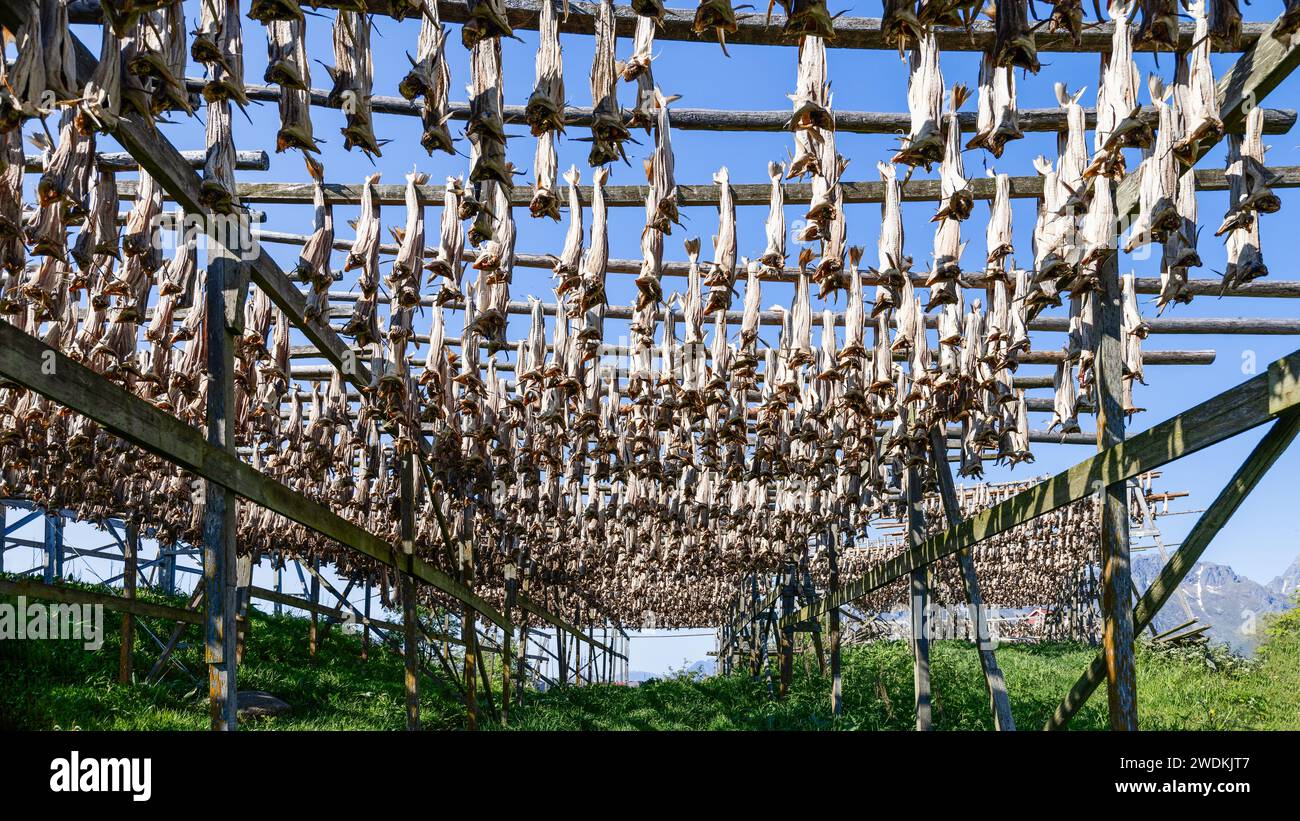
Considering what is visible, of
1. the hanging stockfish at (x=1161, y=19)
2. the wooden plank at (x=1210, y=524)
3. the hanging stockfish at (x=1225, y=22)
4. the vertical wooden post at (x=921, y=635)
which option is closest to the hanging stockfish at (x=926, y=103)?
the hanging stockfish at (x=1161, y=19)

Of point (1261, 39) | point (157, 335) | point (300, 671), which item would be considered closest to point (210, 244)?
point (157, 335)

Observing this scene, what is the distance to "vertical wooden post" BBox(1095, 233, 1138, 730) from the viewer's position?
4898 millimetres

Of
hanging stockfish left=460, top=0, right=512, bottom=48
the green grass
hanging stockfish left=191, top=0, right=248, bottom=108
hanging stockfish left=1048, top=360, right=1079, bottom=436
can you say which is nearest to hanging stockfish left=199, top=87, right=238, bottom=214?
hanging stockfish left=191, top=0, right=248, bottom=108

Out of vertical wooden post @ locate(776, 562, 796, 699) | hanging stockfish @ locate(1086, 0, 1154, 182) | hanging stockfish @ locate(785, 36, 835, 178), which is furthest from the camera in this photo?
vertical wooden post @ locate(776, 562, 796, 699)

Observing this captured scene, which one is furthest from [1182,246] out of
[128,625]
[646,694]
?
[646,694]

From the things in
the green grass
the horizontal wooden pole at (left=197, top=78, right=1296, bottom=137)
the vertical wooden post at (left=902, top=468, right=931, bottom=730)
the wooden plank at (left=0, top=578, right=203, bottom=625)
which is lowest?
the green grass

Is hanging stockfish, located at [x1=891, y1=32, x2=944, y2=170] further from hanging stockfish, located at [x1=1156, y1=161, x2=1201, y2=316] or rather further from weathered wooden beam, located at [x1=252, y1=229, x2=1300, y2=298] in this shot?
weathered wooden beam, located at [x1=252, y1=229, x2=1300, y2=298]

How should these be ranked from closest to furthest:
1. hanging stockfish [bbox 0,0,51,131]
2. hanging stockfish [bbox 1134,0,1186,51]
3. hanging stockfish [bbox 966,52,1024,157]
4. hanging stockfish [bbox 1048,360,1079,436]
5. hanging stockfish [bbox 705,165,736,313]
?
hanging stockfish [bbox 0,0,51,131] < hanging stockfish [bbox 1134,0,1186,51] < hanging stockfish [bbox 966,52,1024,157] < hanging stockfish [bbox 705,165,736,313] < hanging stockfish [bbox 1048,360,1079,436]

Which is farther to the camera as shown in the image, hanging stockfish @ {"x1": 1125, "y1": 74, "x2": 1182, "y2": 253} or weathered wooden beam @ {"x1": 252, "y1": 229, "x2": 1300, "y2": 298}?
weathered wooden beam @ {"x1": 252, "y1": 229, "x2": 1300, "y2": 298}

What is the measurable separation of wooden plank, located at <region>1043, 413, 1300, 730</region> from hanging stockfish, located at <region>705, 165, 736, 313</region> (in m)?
2.72

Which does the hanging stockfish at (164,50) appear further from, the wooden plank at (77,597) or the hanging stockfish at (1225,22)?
the wooden plank at (77,597)

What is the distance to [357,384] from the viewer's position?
812 cm

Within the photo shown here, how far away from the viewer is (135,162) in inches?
215

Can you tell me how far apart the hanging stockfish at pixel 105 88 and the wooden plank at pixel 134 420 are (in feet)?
2.62
